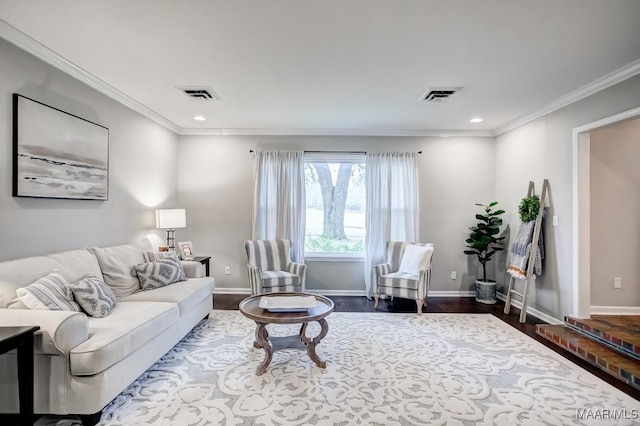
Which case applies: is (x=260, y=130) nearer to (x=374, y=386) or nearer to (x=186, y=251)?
(x=186, y=251)

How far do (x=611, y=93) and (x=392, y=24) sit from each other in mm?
2500

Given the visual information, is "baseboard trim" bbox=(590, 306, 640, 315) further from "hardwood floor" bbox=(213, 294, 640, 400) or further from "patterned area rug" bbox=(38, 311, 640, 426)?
"patterned area rug" bbox=(38, 311, 640, 426)

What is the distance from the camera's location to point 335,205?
5324mm

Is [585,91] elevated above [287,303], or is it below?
above

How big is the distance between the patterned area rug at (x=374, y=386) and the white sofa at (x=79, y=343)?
0.23 m

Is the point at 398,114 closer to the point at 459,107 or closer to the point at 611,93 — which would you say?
the point at 459,107

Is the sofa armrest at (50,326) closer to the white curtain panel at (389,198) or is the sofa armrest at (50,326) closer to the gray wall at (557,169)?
the white curtain panel at (389,198)

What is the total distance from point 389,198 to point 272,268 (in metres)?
2.11

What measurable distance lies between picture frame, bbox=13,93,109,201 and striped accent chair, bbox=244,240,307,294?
1928 mm

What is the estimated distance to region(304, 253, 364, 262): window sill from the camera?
5.20 meters

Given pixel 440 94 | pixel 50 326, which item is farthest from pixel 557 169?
pixel 50 326

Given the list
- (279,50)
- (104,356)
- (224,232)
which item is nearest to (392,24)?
(279,50)

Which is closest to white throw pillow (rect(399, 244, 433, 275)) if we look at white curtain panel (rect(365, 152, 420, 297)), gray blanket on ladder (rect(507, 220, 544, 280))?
white curtain panel (rect(365, 152, 420, 297))

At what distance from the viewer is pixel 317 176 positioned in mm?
5309
